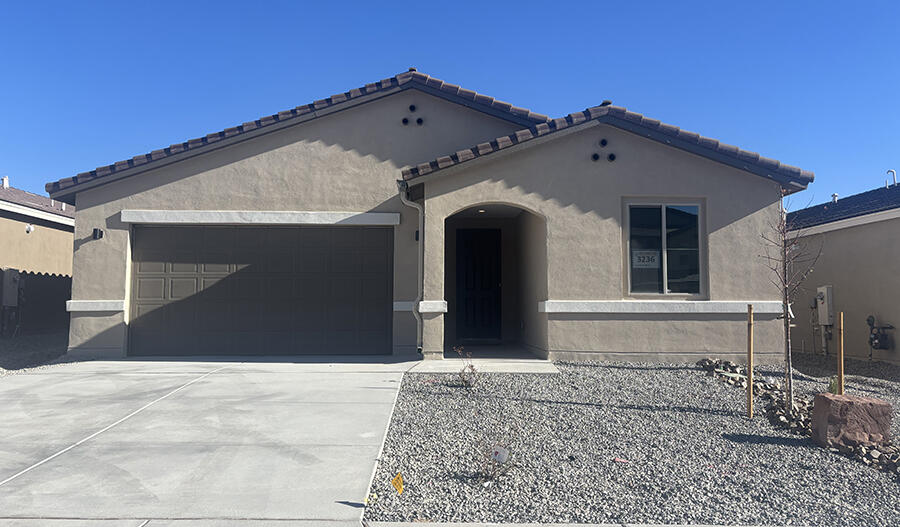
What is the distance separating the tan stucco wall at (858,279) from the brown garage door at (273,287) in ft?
32.9

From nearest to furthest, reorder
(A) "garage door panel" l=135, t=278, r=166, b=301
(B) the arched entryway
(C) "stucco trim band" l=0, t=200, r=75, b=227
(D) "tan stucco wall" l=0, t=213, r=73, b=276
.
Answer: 1. (A) "garage door panel" l=135, t=278, r=166, b=301
2. (B) the arched entryway
3. (C) "stucco trim band" l=0, t=200, r=75, b=227
4. (D) "tan stucco wall" l=0, t=213, r=73, b=276

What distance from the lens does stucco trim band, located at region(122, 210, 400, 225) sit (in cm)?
1111

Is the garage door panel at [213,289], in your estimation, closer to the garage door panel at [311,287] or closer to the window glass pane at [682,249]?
the garage door panel at [311,287]

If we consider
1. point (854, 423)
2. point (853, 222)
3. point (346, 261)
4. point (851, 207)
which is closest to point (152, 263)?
point (346, 261)

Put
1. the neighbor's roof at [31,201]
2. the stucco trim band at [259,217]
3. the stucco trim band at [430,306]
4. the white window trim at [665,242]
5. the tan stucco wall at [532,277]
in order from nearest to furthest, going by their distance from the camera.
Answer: the stucco trim band at [430,306] → the white window trim at [665,242] → the tan stucco wall at [532,277] → the stucco trim band at [259,217] → the neighbor's roof at [31,201]

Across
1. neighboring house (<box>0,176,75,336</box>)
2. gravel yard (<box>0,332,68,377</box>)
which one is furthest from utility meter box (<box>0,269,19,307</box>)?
gravel yard (<box>0,332,68,377</box>)

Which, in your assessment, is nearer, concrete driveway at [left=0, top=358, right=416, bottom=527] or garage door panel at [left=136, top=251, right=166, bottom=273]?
concrete driveway at [left=0, top=358, right=416, bottom=527]

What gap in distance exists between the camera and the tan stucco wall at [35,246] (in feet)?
48.2

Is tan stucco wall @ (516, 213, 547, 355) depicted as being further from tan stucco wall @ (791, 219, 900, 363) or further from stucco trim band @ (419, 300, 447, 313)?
tan stucco wall @ (791, 219, 900, 363)

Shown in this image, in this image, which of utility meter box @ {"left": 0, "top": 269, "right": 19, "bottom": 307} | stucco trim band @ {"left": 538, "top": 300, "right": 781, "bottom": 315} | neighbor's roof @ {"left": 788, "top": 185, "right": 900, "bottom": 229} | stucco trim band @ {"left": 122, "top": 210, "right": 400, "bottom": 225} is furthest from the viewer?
utility meter box @ {"left": 0, "top": 269, "right": 19, "bottom": 307}

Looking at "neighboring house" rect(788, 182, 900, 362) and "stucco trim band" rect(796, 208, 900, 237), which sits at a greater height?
"stucco trim band" rect(796, 208, 900, 237)

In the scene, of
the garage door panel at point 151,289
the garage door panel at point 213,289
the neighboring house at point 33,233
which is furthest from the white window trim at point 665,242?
the neighboring house at point 33,233

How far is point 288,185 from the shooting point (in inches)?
445

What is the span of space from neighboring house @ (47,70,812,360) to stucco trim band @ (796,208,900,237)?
2544mm
